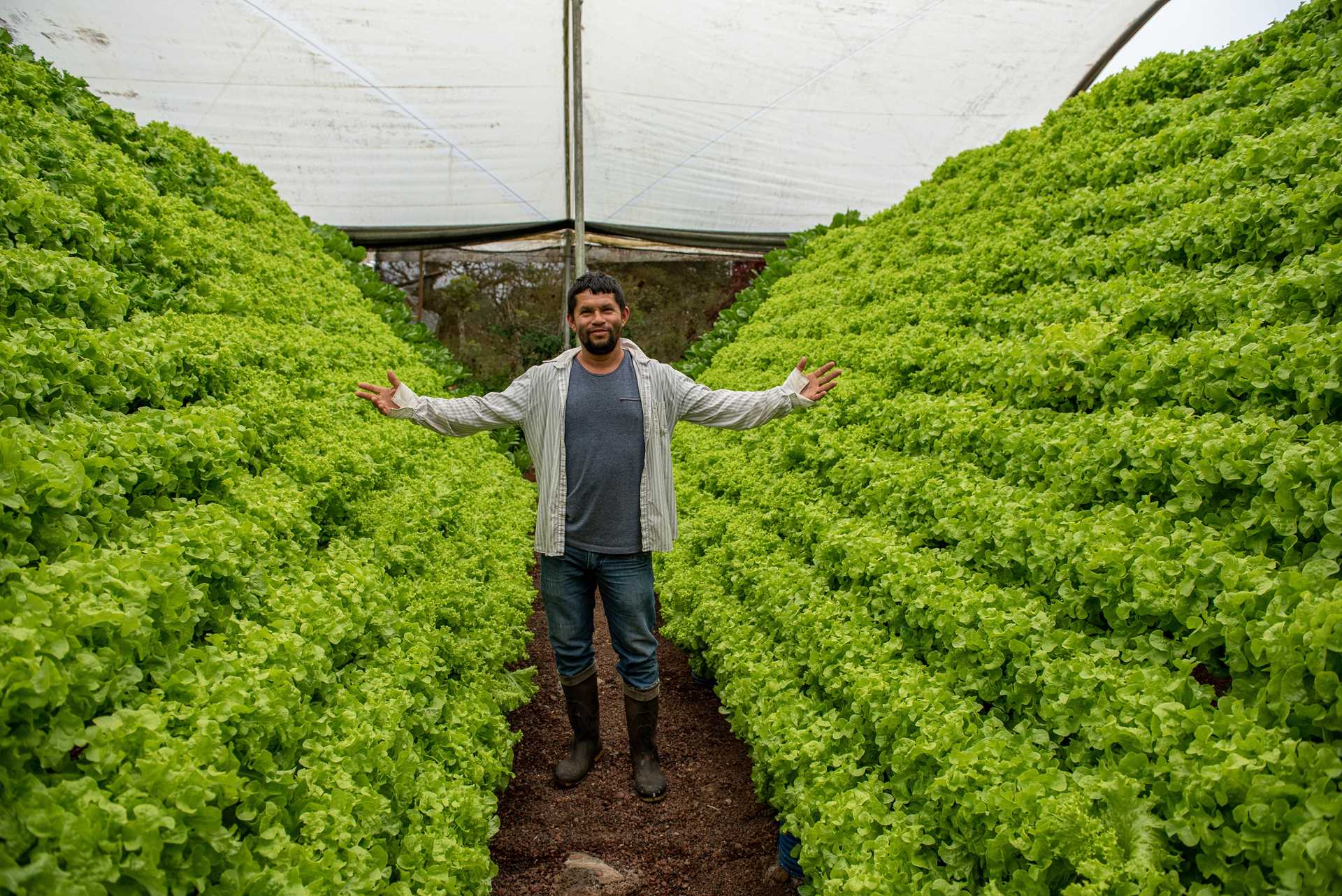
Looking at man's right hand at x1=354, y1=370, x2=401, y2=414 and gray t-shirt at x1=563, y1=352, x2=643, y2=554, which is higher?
man's right hand at x1=354, y1=370, x2=401, y2=414

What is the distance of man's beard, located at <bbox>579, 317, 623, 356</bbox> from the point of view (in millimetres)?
3986

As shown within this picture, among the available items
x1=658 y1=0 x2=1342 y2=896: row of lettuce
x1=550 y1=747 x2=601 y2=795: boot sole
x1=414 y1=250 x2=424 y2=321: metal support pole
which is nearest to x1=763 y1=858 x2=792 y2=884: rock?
x1=658 y1=0 x2=1342 y2=896: row of lettuce

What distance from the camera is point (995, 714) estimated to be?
3.19 meters

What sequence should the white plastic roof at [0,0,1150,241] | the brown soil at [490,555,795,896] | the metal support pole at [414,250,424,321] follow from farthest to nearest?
the metal support pole at [414,250,424,321], the white plastic roof at [0,0,1150,241], the brown soil at [490,555,795,896]

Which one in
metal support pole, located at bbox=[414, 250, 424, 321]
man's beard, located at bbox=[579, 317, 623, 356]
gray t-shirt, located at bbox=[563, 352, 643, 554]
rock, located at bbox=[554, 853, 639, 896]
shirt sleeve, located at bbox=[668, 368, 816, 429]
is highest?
metal support pole, located at bbox=[414, 250, 424, 321]

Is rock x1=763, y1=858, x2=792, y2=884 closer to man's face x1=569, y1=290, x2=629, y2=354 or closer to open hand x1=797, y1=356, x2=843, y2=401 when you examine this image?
open hand x1=797, y1=356, x2=843, y2=401

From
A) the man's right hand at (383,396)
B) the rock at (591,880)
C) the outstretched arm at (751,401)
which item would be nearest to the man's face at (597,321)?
the outstretched arm at (751,401)

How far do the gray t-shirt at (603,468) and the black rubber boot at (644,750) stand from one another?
39.5 inches

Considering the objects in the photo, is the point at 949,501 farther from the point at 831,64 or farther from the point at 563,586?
the point at 831,64

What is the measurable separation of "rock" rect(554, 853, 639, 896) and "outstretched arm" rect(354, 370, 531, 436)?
2251 mm

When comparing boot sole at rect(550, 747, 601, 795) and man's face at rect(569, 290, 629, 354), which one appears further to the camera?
boot sole at rect(550, 747, 601, 795)

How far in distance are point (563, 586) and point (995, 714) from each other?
6.98 ft

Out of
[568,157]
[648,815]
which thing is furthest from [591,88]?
[648,815]

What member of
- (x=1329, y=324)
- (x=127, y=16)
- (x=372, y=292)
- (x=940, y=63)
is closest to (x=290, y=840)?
(x=1329, y=324)
